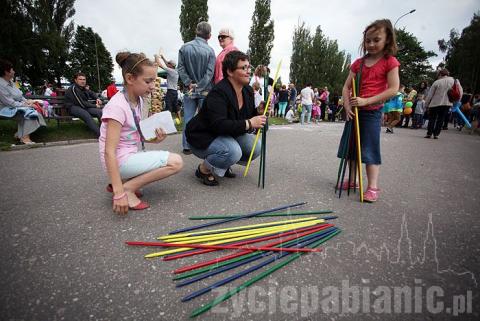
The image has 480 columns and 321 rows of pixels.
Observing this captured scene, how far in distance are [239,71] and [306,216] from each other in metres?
1.75

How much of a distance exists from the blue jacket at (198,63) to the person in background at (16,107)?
3.36 m

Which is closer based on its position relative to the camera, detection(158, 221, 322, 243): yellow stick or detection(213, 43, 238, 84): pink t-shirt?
detection(158, 221, 322, 243): yellow stick

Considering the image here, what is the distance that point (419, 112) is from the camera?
12.1 m

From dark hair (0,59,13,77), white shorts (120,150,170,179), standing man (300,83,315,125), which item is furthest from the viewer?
standing man (300,83,315,125)

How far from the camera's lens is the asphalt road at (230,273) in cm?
138

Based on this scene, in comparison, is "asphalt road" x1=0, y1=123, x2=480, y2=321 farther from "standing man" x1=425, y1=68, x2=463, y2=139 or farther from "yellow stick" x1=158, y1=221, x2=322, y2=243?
"standing man" x1=425, y1=68, x2=463, y2=139

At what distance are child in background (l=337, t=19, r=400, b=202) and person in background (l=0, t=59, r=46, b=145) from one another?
Result: 19.7ft

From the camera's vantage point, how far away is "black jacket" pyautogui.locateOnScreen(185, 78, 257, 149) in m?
2.81

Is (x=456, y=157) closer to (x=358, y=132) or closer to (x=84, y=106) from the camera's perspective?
(x=358, y=132)

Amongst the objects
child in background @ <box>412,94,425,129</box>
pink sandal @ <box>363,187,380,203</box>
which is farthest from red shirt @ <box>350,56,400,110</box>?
child in background @ <box>412,94,425,129</box>

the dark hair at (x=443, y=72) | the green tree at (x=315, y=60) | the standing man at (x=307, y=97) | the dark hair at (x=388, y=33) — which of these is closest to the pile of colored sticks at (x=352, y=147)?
the dark hair at (x=388, y=33)

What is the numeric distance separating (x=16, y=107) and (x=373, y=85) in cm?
637

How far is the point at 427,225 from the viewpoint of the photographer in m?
2.36

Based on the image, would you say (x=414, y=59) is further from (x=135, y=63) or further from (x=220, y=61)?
(x=135, y=63)
